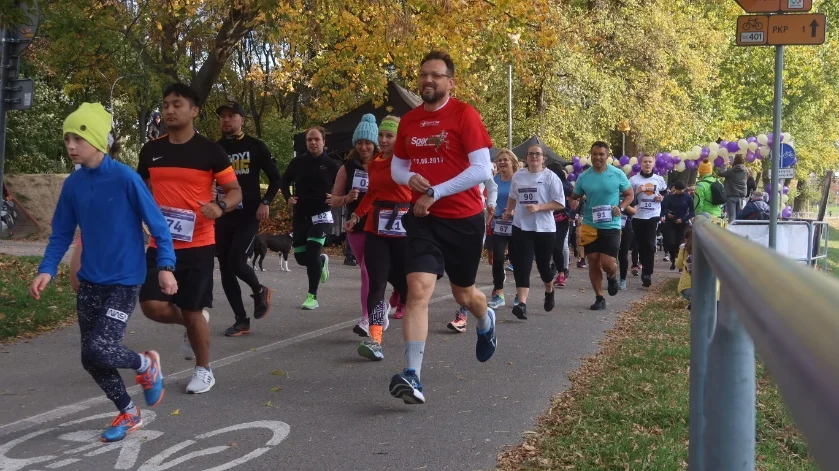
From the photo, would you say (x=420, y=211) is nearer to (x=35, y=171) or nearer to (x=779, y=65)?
(x=779, y=65)

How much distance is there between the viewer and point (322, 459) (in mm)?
4980

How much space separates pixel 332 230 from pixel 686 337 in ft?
12.9

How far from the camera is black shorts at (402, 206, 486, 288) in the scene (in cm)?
636

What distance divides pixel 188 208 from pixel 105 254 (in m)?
1.44

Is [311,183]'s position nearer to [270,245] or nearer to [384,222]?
[384,222]

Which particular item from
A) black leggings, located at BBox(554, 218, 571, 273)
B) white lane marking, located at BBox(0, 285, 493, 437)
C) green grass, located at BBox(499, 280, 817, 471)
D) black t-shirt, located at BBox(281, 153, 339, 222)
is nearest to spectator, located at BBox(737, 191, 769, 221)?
black leggings, located at BBox(554, 218, 571, 273)

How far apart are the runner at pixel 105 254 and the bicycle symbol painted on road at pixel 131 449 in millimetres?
113

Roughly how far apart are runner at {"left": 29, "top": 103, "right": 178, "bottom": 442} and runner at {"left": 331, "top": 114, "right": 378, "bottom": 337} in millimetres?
3723

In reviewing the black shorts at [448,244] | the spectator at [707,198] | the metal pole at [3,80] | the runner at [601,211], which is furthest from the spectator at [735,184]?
the black shorts at [448,244]

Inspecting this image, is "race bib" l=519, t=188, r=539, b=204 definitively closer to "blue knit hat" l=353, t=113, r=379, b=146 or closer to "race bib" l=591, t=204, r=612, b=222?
"race bib" l=591, t=204, r=612, b=222

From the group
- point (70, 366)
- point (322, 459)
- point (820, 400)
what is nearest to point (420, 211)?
point (322, 459)

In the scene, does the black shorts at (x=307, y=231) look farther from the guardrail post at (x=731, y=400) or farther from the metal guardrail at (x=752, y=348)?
the guardrail post at (x=731, y=400)

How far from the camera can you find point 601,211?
12.2 m

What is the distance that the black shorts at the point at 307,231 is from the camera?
10.7 meters
